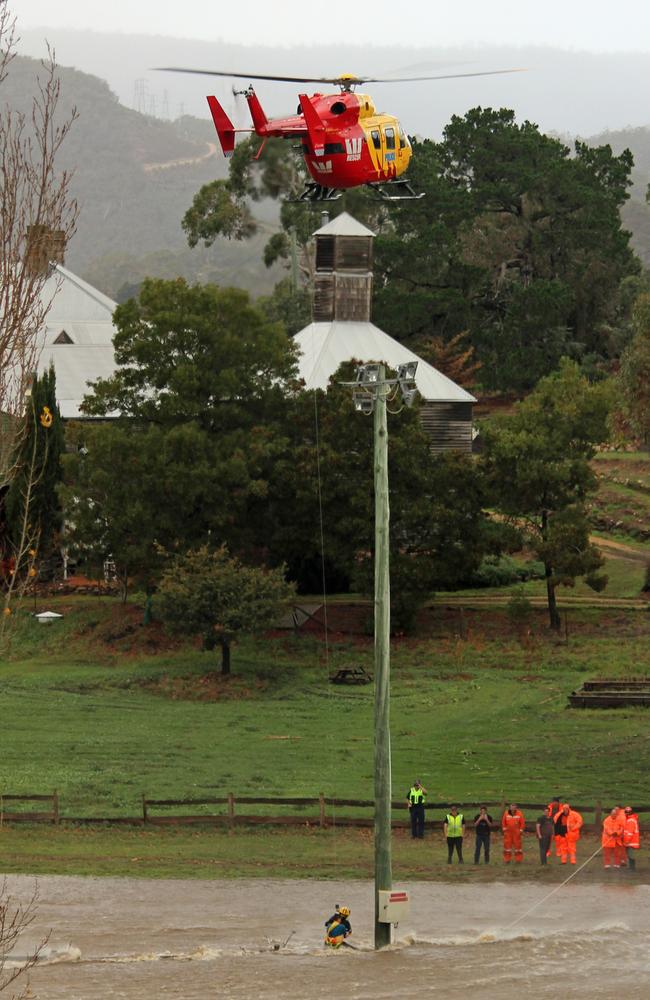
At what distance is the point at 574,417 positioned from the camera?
225 ft

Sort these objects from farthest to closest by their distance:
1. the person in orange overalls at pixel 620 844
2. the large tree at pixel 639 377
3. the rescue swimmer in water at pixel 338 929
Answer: the large tree at pixel 639 377, the person in orange overalls at pixel 620 844, the rescue swimmer in water at pixel 338 929

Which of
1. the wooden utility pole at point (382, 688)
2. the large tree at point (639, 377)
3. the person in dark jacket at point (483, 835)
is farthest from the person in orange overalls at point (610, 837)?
the large tree at point (639, 377)

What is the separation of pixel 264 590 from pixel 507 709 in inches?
390

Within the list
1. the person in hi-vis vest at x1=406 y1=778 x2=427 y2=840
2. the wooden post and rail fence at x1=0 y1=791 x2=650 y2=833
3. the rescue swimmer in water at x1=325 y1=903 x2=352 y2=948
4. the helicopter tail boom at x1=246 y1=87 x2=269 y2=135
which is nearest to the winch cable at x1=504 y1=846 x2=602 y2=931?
the wooden post and rail fence at x1=0 y1=791 x2=650 y2=833

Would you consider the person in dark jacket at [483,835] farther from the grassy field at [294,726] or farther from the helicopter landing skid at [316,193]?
the helicopter landing skid at [316,193]

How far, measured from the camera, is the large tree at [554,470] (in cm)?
6650

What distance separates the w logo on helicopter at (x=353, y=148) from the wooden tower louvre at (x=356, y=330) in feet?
120

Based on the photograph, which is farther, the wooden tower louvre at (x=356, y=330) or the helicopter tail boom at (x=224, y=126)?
the wooden tower louvre at (x=356, y=330)

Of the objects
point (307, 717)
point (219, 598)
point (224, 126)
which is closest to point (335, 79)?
point (224, 126)

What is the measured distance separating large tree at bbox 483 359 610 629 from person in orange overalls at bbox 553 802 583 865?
28702mm

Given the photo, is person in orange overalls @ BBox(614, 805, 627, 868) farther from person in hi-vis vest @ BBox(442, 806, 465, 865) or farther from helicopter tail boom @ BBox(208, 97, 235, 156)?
helicopter tail boom @ BBox(208, 97, 235, 156)

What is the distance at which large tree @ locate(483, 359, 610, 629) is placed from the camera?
66500 mm

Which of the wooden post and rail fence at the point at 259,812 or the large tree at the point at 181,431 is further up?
the large tree at the point at 181,431

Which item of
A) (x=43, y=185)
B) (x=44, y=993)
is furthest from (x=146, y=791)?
(x=43, y=185)
